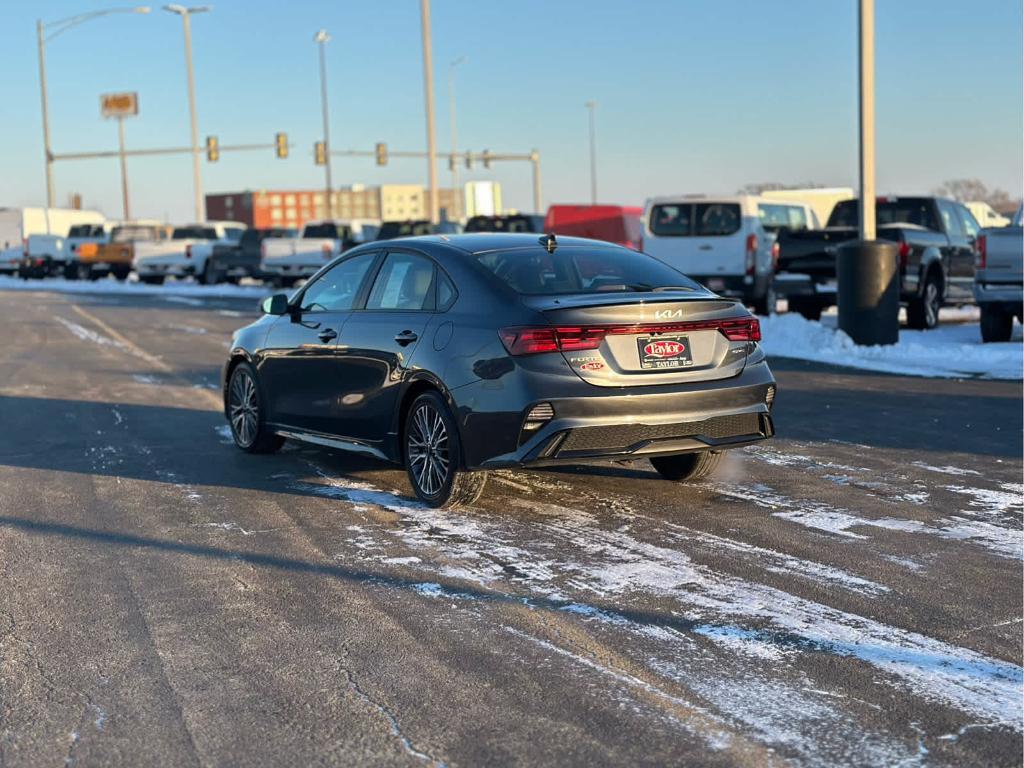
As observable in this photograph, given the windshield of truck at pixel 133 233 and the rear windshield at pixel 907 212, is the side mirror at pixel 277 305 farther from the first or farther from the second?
the windshield of truck at pixel 133 233

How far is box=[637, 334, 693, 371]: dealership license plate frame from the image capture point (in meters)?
7.12

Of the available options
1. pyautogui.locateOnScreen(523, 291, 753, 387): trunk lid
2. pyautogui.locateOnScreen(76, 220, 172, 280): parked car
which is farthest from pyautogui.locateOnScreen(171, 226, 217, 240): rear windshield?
pyautogui.locateOnScreen(523, 291, 753, 387): trunk lid

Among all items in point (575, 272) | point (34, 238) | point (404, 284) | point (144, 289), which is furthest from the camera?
point (34, 238)

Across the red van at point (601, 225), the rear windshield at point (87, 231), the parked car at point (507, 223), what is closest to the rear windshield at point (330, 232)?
the parked car at point (507, 223)

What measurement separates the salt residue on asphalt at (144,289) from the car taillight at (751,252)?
16250 mm

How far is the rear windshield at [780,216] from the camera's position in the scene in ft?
77.5

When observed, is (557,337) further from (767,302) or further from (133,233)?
(133,233)

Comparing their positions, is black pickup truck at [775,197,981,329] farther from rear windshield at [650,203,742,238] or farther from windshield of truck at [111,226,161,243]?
windshield of truck at [111,226,161,243]

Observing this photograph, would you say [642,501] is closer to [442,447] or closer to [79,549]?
[442,447]

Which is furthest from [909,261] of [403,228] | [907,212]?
[403,228]

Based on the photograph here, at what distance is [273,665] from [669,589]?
176 cm

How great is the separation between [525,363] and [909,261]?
13566 mm

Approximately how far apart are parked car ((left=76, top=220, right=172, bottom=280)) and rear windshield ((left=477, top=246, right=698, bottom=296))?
38.4m

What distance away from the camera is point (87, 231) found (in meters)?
49.9
